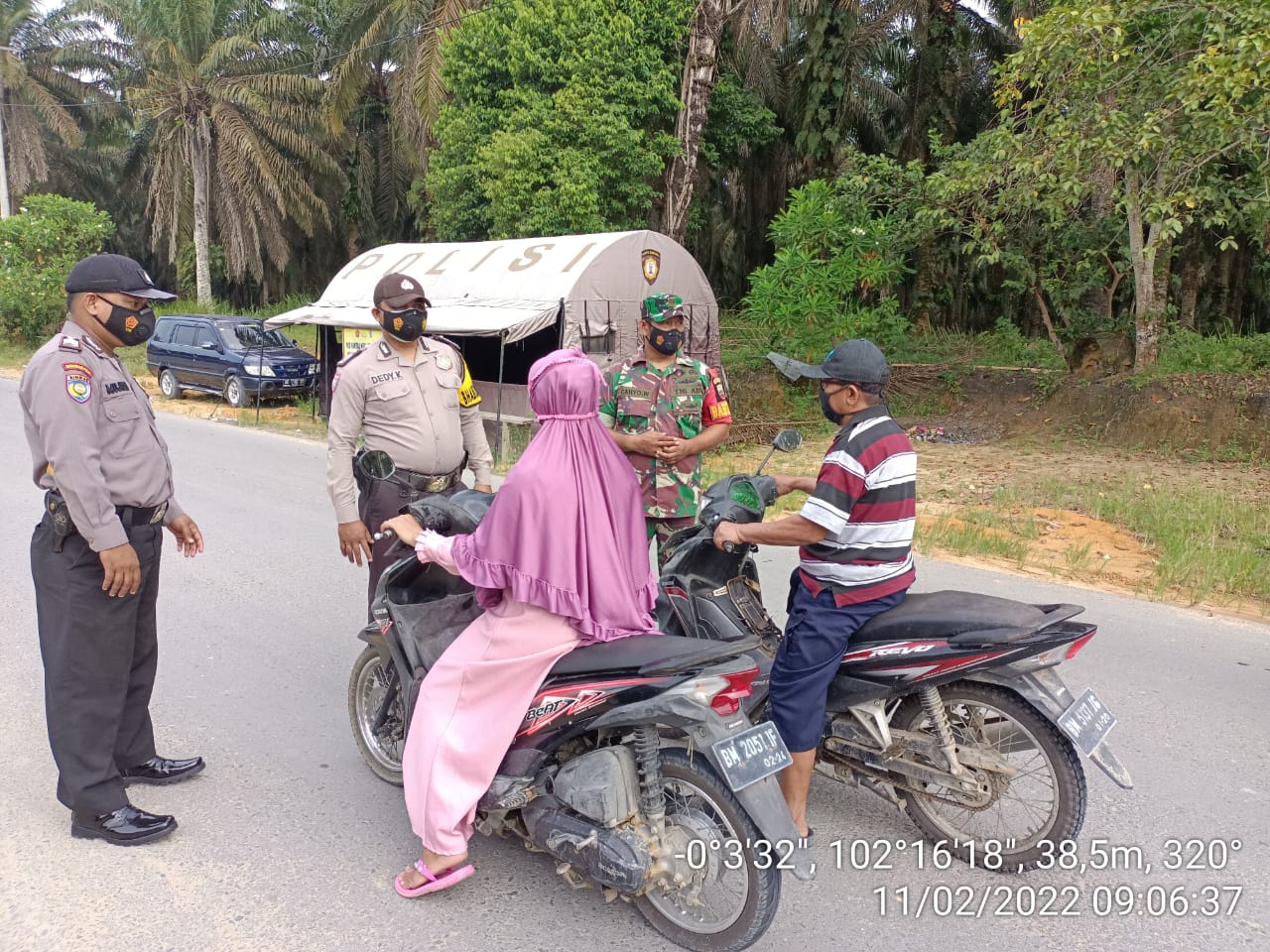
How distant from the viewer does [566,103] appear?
18125 millimetres

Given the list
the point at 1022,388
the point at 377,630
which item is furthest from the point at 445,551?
the point at 1022,388

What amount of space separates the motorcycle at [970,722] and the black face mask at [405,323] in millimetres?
1577

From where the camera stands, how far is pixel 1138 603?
20.2 ft

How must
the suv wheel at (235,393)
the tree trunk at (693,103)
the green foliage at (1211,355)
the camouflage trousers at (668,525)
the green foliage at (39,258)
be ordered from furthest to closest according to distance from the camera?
the green foliage at (39,258) < the suv wheel at (235,393) < the tree trunk at (693,103) < the green foliage at (1211,355) < the camouflage trousers at (668,525)

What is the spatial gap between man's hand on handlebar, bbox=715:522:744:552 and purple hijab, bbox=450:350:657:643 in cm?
53

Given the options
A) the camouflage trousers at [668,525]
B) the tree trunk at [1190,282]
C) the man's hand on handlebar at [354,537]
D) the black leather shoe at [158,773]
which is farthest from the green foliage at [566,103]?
the black leather shoe at [158,773]

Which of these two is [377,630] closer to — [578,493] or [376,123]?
[578,493]

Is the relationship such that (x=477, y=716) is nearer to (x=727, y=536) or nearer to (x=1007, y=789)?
(x=727, y=536)

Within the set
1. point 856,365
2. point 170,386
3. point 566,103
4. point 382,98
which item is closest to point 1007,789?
point 856,365

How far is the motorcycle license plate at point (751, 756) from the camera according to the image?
262 cm

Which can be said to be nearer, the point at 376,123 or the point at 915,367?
the point at 915,367

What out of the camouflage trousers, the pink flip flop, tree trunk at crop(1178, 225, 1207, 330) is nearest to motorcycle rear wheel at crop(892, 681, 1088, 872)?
the pink flip flop

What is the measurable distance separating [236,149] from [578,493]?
27.9 metres

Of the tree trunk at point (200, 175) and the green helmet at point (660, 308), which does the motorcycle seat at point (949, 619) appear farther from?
the tree trunk at point (200, 175)
